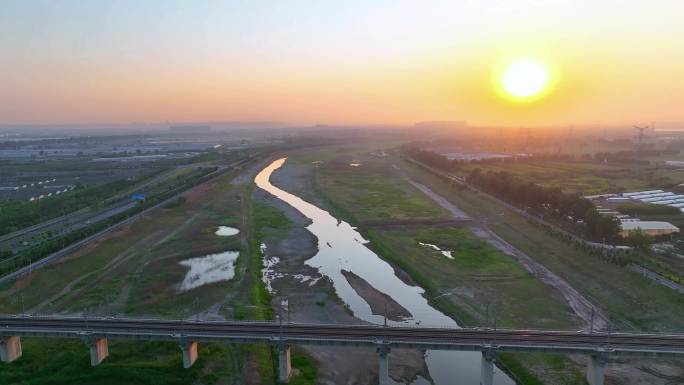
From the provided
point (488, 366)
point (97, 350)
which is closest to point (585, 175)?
point (488, 366)

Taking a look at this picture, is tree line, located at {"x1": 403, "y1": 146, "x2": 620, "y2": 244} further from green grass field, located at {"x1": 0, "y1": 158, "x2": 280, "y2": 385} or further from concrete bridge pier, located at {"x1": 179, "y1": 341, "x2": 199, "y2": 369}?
concrete bridge pier, located at {"x1": 179, "y1": 341, "x2": 199, "y2": 369}

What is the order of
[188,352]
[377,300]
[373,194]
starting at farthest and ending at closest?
[373,194]
[377,300]
[188,352]

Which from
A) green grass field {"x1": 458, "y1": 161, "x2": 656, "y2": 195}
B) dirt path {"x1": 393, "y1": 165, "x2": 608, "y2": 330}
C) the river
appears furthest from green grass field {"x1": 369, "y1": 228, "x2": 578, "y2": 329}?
green grass field {"x1": 458, "y1": 161, "x2": 656, "y2": 195}

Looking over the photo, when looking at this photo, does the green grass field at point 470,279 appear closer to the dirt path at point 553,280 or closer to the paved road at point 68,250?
the dirt path at point 553,280

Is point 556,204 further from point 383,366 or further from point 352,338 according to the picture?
point 352,338

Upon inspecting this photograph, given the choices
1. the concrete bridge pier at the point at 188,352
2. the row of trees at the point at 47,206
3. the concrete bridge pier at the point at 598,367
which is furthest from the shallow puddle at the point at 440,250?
the row of trees at the point at 47,206

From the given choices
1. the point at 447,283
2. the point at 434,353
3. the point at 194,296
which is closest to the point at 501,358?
the point at 434,353

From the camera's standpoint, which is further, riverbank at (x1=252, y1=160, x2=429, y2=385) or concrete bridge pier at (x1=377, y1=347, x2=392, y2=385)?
riverbank at (x1=252, y1=160, x2=429, y2=385)
